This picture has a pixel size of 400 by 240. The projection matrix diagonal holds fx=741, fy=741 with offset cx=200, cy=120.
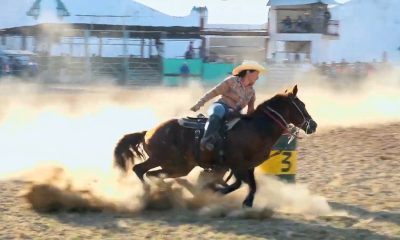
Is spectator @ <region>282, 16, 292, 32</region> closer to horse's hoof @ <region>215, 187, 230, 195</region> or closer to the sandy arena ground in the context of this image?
the sandy arena ground

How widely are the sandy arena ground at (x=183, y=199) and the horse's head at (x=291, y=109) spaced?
0.94 m

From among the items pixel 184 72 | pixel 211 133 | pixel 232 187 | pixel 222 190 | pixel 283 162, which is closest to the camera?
pixel 211 133

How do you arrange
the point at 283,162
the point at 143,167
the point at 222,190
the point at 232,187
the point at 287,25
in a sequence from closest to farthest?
the point at 232,187, the point at 222,190, the point at 143,167, the point at 283,162, the point at 287,25

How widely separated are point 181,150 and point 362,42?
54.6 meters

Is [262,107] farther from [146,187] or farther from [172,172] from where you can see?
[146,187]

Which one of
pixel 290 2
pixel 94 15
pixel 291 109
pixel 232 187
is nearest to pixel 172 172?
pixel 232 187

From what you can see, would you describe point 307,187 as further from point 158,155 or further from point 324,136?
point 324,136

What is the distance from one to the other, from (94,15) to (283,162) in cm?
4488

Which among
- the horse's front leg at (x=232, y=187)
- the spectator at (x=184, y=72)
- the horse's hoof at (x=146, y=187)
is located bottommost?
the spectator at (x=184, y=72)

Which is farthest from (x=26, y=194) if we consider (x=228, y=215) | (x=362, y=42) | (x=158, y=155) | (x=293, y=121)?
(x=362, y=42)

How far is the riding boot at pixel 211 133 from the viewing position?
321 inches

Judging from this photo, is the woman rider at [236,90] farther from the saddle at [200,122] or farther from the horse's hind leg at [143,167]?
the horse's hind leg at [143,167]

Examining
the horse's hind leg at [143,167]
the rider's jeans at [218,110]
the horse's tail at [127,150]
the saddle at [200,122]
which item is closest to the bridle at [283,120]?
the saddle at [200,122]

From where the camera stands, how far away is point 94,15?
5284cm
